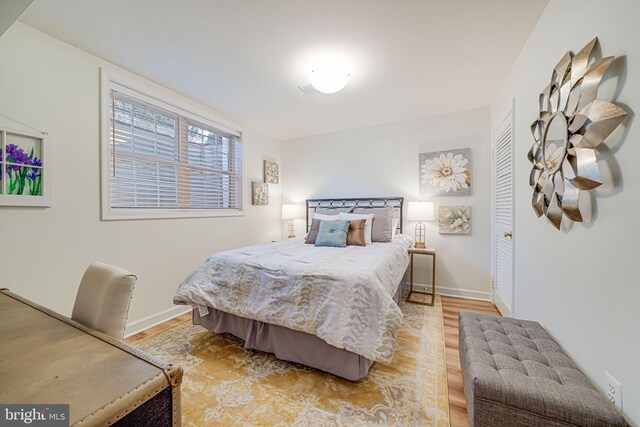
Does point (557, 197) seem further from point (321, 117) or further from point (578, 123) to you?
point (321, 117)

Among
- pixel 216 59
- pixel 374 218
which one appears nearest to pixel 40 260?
pixel 216 59

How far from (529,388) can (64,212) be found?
3186 mm

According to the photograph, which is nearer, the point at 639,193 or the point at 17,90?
the point at 639,193

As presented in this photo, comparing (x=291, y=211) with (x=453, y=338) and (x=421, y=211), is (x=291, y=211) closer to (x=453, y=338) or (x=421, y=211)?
(x=421, y=211)

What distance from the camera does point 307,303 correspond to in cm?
180

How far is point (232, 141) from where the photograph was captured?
3.74 m

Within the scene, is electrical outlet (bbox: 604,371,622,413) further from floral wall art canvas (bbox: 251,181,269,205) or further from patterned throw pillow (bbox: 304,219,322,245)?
floral wall art canvas (bbox: 251,181,269,205)

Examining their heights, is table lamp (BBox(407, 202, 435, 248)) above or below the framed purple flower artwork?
below

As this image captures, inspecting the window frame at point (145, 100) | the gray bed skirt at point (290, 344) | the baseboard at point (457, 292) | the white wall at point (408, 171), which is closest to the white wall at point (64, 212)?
the window frame at point (145, 100)

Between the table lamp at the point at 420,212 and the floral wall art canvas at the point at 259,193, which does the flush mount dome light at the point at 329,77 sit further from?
the floral wall art canvas at the point at 259,193

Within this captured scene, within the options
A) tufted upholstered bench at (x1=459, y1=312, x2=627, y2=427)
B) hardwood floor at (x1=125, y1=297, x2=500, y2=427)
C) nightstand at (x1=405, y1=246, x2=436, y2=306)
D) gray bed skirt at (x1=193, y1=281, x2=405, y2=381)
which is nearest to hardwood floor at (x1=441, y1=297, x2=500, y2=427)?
hardwood floor at (x1=125, y1=297, x2=500, y2=427)

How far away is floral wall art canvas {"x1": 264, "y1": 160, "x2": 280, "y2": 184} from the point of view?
4280 millimetres

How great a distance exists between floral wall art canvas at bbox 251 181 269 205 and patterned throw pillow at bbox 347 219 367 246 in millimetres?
1709

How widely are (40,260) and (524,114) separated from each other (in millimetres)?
4003
